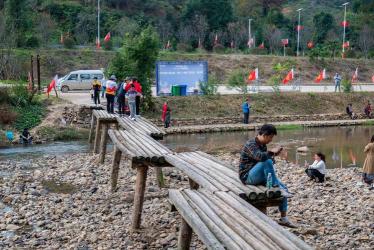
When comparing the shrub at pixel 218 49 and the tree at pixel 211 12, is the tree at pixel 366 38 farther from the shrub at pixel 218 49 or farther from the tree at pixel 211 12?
the shrub at pixel 218 49

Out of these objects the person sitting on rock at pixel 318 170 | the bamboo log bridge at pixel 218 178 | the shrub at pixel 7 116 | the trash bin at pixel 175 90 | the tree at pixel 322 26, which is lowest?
the person sitting on rock at pixel 318 170

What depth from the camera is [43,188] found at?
14.5 metres

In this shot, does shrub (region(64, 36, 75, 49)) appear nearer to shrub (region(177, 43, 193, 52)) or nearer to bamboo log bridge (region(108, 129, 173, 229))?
shrub (region(177, 43, 193, 52))

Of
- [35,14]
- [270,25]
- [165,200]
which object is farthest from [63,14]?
[165,200]

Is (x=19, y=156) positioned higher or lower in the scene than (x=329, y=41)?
lower

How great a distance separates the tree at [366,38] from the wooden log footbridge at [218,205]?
5190 cm

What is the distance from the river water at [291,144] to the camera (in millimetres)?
20578

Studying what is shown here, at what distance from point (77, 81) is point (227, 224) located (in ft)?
94.2

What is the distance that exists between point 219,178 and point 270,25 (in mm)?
55512

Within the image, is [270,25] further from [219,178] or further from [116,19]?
[219,178]

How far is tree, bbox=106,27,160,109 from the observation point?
2736 cm

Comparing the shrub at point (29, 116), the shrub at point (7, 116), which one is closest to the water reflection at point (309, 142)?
the shrub at point (29, 116)

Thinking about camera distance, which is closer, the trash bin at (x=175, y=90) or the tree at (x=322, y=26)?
the trash bin at (x=175, y=90)

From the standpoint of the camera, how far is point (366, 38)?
58500 mm
